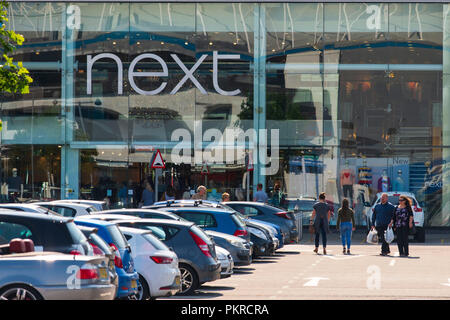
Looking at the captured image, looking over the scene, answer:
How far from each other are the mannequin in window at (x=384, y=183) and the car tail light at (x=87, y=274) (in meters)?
29.2

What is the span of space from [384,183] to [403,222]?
12.1 m

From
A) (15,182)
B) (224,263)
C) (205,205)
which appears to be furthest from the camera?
(15,182)

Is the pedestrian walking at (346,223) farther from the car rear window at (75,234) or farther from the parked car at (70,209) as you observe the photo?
the car rear window at (75,234)

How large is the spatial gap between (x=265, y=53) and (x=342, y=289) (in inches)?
911

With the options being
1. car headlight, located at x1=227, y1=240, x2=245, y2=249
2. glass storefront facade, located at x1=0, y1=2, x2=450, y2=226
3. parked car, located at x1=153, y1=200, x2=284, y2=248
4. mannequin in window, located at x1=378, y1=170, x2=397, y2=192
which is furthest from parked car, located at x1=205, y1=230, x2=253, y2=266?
mannequin in window, located at x1=378, y1=170, x2=397, y2=192

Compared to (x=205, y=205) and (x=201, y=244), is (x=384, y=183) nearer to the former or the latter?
(x=205, y=205)

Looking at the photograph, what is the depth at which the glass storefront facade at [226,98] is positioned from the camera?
39469 millimetres

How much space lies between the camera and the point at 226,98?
39625 millimetres

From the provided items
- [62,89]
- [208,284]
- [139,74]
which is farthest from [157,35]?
[208,284]

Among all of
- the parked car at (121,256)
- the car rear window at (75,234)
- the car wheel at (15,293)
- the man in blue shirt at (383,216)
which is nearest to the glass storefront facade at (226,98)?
the man in blue shirt at (383,216)

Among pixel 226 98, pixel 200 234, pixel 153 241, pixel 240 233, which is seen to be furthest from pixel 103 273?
pixel 226 98

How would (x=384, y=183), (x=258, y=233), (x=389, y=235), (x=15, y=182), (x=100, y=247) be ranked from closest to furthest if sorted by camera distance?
(x=100, y=247) < (x=258, y=233) < (x=389, y=235) < (x=384, y=183) < (x=15, y=182)

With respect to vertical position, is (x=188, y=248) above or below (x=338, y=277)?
above

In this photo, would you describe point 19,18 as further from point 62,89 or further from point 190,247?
point 190,247
